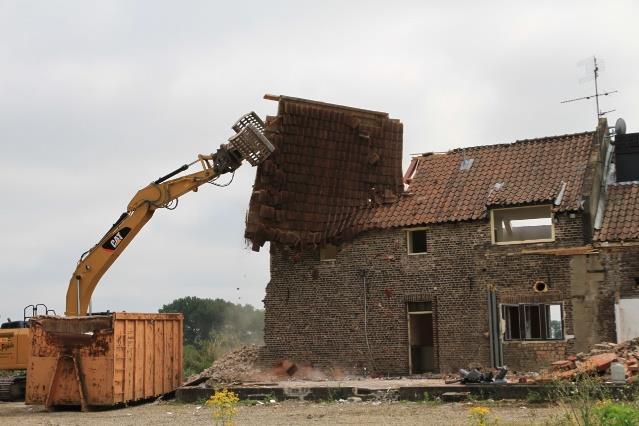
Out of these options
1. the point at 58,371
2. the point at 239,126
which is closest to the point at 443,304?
the point at 239,126

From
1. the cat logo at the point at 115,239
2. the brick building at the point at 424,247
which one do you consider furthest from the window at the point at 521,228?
the cat logo at the point at 115,239

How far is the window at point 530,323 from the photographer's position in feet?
82.0

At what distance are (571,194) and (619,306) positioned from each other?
340 cm

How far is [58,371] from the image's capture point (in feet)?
68.2

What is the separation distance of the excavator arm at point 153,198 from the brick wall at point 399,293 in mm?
4610

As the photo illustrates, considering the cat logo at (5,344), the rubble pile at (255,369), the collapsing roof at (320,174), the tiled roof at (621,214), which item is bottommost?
the rubble pile at (255,369)

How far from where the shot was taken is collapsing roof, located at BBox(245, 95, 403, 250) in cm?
2752

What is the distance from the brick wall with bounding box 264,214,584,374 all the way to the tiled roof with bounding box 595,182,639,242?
2.91ft

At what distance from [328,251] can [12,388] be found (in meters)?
10.2

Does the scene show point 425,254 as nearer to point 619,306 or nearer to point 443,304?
point 443,304

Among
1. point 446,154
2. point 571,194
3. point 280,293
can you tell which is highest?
point 446,154

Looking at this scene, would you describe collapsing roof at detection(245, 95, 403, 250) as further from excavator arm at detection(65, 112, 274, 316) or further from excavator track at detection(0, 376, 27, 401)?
excavator track at detection(0, 376, 27, 401)

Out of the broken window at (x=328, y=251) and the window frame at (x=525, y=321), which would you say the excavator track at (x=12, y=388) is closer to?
the broken window at (x=328, y=251)

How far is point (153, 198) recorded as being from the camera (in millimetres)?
24141
